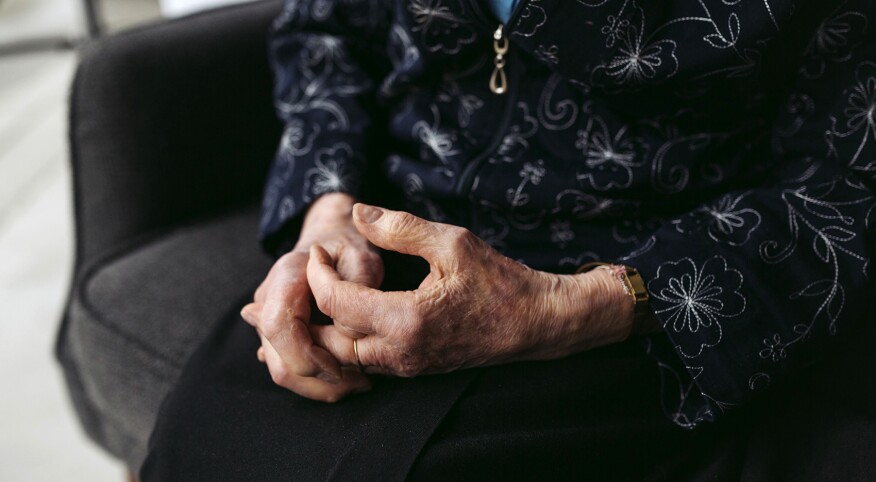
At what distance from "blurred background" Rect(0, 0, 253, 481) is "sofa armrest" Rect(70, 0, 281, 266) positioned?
0.06 meters

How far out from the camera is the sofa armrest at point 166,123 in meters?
0.90

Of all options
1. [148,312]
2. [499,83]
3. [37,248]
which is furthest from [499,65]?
[37,248]

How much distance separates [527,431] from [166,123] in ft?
2.02

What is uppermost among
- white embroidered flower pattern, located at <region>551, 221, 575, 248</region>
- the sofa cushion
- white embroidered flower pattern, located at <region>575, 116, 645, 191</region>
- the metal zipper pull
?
the metal zipper pull

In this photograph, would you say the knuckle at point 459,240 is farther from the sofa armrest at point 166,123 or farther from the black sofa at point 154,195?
the sofa armrest at point 166,123

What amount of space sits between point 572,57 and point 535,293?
7.6 inches

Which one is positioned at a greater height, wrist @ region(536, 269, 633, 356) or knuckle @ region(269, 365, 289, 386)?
wrist @ region(536, 269, 633, 356)

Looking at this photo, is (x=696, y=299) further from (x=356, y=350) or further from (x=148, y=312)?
(x=148, y=312)

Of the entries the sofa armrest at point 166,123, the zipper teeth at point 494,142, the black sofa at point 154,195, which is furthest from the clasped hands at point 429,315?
the sofa armrest at point 166,123

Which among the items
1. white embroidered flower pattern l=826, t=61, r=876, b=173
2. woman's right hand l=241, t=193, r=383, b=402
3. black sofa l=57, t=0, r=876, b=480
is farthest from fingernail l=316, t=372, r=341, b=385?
white embroidered flower pattern l=826, t=61, r=876, b=173

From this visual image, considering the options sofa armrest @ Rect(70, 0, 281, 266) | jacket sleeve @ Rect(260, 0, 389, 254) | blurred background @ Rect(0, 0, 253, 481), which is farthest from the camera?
blurred background @ Rect(0, 0, 253, 481)

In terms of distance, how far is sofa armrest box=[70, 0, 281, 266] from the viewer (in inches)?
35.4

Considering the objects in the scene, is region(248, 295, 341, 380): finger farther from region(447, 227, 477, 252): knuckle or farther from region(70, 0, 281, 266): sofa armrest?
region(70, 0, 281, 266): sofa armrest

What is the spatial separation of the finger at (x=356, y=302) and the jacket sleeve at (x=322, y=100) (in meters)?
0.17
